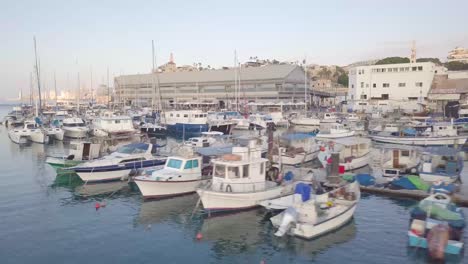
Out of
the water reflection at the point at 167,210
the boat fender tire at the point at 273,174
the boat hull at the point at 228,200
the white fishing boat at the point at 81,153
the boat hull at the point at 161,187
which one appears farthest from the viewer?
the white fishing boat at the point at 81,153

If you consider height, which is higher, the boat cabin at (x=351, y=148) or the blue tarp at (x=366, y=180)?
the boat cabin at (x=351, y=148)

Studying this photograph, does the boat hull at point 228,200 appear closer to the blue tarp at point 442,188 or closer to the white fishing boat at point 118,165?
the blue tarp at point 442,188

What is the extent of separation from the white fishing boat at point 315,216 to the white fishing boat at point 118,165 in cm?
1411

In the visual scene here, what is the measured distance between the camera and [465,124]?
181 feet

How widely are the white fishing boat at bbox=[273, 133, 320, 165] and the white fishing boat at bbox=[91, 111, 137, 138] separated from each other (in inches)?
980

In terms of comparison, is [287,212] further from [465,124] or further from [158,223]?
[465,124]

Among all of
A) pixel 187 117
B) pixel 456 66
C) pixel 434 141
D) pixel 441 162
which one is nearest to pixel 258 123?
pixel 187 117

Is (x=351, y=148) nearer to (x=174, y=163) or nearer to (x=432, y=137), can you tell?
(x=174, y=163)

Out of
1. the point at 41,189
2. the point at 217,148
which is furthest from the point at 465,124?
the point at 41,189

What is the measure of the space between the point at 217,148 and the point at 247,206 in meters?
9.85

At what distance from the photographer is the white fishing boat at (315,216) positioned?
18000 mm

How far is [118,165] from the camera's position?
29125mm

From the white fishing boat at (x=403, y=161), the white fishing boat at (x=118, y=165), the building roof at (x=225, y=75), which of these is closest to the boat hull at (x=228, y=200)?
the white fishing boat at (x=118, y=165)

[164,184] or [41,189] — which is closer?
[164,184]
